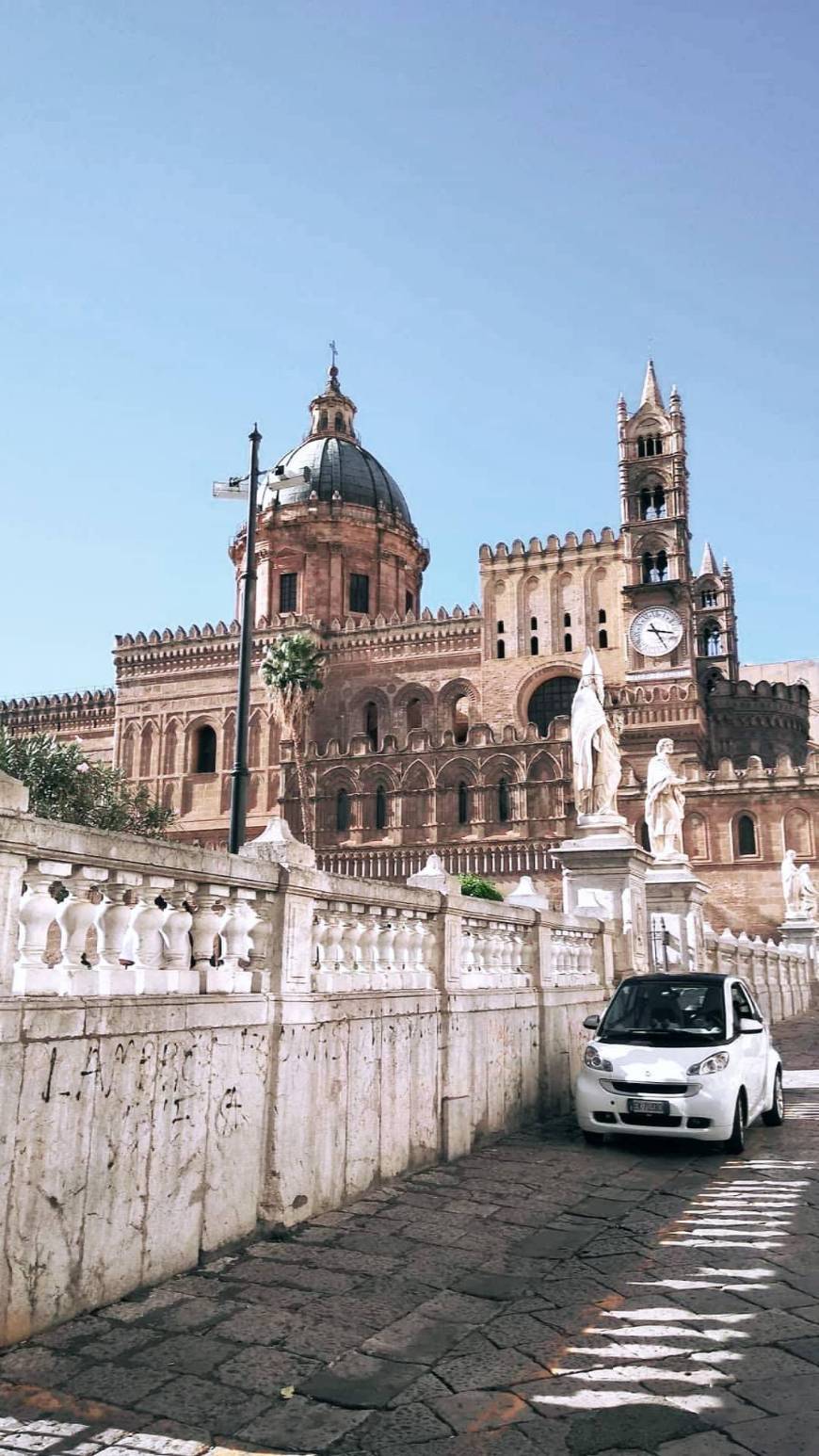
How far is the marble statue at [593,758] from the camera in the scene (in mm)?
15328

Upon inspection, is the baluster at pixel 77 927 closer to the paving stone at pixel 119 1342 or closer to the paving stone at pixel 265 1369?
the paving stone at pixel 119 1342

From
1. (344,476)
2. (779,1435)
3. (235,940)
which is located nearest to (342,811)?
(344,476)

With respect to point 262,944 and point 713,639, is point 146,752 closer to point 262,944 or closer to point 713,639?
point 713,639

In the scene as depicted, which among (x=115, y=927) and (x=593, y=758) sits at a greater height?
(x=593, y=758)

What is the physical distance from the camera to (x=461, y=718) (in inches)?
2240

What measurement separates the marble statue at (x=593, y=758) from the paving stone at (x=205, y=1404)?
1160 cm

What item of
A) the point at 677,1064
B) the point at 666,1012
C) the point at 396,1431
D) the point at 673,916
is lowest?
the point at 396,1431

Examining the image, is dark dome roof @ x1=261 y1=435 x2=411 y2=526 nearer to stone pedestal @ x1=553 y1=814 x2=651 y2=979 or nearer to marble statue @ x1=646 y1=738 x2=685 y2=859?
marble statue @ x1=646 y1=738 x2=685 y2=859

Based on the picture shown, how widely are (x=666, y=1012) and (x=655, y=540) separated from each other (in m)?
45.3

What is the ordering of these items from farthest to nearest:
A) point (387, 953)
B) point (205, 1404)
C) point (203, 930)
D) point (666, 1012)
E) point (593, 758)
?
point (593, 758), point (666, 1012), point (387, 953), point (203, 930), point (205, 1404)

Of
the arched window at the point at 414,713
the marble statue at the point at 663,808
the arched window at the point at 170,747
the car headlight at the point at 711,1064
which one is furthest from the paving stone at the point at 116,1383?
the arched window at the point at 170,747

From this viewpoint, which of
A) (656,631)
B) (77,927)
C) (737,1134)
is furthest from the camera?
(656,631)

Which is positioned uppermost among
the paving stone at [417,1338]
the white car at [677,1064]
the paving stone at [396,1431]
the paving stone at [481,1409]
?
the white car at [677,1064]

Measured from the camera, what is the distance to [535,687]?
178 ft
